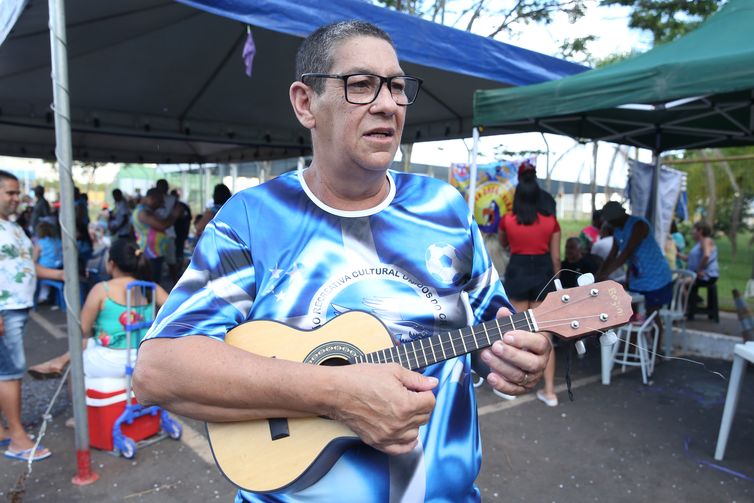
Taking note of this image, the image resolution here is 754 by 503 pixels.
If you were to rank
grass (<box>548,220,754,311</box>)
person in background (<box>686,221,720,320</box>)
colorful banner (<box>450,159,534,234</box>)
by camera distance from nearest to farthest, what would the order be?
1. colorful banner (<box>450,159,534,234</box>)
2. person in background (<box>686,221,720,320</box>)
3. grass (<box>548,220,754,311</box>)

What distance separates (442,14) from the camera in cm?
1092

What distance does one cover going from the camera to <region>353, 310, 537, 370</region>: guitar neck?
1219 mm

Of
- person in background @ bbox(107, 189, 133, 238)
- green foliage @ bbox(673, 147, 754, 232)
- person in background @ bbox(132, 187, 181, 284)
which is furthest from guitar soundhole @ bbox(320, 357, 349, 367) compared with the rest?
green foliage @ bbox(673, 147, 754, 232)

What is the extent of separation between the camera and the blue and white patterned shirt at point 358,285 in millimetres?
1164

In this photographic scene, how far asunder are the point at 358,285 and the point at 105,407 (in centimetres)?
309

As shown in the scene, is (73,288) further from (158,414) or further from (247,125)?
(247,125)

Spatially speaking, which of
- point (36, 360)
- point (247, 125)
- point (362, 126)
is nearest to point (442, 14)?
point (247, 125)

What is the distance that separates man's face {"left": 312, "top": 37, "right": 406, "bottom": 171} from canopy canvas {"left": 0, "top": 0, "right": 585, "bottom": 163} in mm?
2459

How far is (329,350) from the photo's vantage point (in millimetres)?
1216

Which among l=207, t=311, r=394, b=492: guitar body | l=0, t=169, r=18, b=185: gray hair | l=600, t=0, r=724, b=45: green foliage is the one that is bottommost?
l=207, t=311, r=394, b=492: guitar body

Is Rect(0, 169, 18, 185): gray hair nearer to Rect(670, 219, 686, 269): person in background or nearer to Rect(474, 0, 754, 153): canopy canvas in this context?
Rect(474, 0, 754, 153): canopy canvas

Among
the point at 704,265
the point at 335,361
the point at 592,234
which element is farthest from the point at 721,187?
the point at 335,361

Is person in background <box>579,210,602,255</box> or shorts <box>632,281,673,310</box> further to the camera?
person in background <box>579,210,602,255</box>

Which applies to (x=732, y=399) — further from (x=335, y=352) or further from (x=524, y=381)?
(x=335, y=352)
